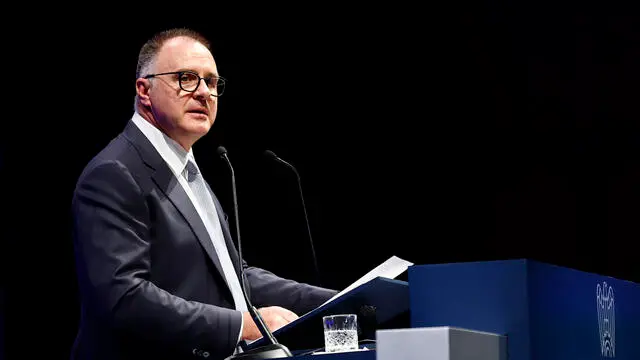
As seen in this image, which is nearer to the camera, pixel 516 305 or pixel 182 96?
pixel 516 305

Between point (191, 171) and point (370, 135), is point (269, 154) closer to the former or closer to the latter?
point (191, 171)

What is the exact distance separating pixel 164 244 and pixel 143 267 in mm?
124

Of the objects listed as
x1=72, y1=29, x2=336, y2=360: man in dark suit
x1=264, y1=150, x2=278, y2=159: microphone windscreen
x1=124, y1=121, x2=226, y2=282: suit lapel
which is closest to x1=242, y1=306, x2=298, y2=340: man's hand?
x1=72, y1=29, x2=336, y2=360: man in dark suit

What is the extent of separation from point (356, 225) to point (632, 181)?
128 centimetres

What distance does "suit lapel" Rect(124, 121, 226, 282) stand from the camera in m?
2.39

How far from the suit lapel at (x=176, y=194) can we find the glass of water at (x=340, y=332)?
1.92ft

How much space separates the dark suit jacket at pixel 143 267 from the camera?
212cm

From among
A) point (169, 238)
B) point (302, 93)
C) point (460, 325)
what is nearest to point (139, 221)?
point (169, 238)

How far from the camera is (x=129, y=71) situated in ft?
13.5

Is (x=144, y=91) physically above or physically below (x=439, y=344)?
above

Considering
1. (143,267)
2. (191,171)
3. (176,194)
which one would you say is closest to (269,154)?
(191,171)

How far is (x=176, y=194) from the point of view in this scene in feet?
7.94

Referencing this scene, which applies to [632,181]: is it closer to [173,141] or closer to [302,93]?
[302,93]

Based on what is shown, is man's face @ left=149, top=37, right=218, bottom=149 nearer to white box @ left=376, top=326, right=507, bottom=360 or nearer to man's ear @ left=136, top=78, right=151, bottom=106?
man's ear @ left=136, top=78, right=151, bottom=106
